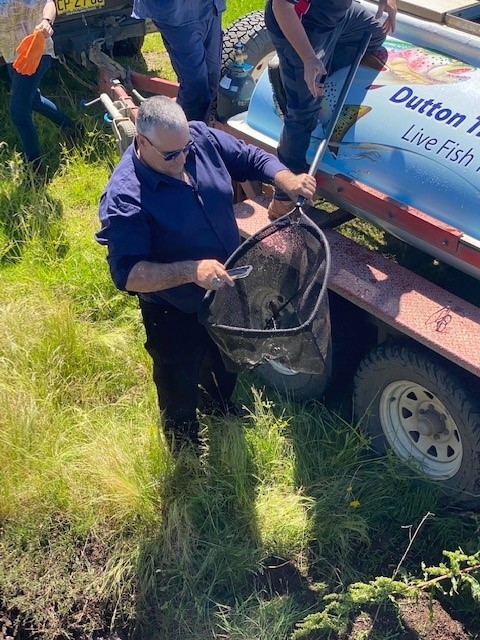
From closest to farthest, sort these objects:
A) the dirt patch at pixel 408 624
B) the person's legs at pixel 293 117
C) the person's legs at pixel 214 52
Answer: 1. the dirt patch at pixel 408 624
2. the person's legs at pixel 293 117
3. the person's legs at pixel 214 52

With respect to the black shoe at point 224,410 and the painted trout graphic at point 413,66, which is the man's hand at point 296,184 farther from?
the black shoe at point 224,410

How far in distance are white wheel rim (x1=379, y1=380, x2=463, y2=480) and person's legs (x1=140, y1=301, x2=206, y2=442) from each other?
0.83m

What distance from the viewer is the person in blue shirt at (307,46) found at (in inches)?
125

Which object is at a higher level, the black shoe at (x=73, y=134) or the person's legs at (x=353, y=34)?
the person's legs at (x=353, y=34)

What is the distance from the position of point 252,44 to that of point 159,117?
2.53 metres

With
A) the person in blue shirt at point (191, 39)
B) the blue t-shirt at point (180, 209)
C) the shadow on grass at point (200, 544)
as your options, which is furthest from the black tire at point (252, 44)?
the shadow on grass at point (200, 544)

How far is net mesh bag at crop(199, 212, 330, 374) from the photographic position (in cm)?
283

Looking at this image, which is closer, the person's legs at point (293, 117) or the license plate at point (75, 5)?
the person's legs at point (293, 117)

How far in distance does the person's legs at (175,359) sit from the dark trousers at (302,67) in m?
0.77

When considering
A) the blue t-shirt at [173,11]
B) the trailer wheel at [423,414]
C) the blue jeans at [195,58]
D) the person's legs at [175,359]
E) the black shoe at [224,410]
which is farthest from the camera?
the blue jeans at [195,58]

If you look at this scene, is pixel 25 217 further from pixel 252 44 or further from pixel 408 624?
pixel 408 624

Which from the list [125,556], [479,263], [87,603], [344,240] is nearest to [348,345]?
[344,240]

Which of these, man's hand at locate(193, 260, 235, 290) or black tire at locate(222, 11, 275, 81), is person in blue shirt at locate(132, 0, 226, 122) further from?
man's hand at locate(193, 260, 235, 290)

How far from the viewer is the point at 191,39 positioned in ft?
14.1
